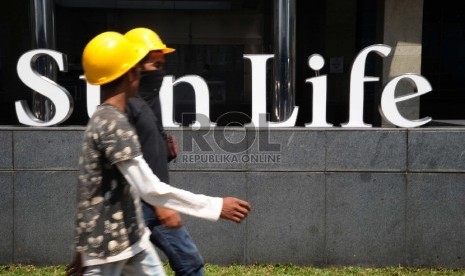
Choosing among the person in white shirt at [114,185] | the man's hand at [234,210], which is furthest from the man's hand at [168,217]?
the man's hand at [234,210]

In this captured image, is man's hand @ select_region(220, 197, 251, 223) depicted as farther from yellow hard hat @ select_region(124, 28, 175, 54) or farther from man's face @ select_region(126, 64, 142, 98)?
yellow hard hat @ select_region(124, 28, 175, 54)

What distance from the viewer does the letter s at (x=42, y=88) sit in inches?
242

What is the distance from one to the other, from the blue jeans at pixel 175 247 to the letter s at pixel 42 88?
2.70 m

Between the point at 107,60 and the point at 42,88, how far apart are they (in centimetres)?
359

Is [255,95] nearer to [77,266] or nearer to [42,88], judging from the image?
[42,88]

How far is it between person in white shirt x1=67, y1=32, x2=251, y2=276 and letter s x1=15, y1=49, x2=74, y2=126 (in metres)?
3.46

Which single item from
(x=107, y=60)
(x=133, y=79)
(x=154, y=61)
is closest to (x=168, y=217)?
(x=133, y=79)

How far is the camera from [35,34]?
661 cm

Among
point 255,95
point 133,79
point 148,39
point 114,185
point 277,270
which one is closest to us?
point 114,185

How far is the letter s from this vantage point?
20.2 ft

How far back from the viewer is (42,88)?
20.2ft

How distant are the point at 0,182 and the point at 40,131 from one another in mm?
657

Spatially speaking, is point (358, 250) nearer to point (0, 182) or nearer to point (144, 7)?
point (0, 182)

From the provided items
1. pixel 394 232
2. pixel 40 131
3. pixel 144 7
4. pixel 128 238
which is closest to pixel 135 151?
pixel 128 238
